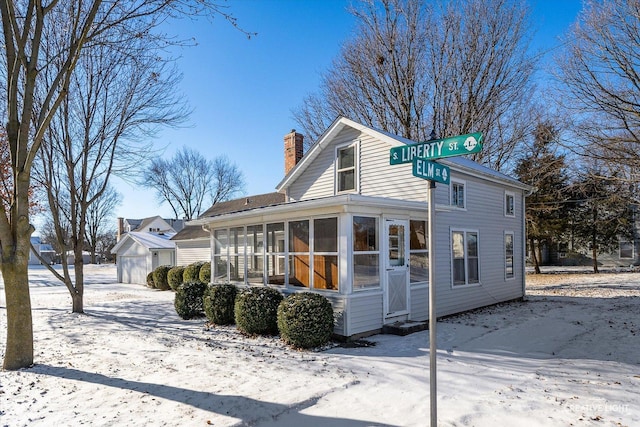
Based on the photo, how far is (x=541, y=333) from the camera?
819 cm

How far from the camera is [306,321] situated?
692 centimetres

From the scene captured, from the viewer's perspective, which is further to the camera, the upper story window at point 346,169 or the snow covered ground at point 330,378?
the upper story window at point 346,169

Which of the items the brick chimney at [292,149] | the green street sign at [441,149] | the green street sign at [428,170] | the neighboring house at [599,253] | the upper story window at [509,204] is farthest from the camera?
the neighboring house at [599,253]

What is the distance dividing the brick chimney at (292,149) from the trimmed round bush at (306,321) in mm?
7897

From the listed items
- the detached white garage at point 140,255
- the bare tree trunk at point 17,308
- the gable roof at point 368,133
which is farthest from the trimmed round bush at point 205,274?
the bare tree trunk at point 17,308

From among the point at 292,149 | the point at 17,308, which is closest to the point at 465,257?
the point at 292,149

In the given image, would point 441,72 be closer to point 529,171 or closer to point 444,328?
point 529,171

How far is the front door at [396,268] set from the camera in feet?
27.3

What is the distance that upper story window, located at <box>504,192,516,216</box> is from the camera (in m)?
13.0

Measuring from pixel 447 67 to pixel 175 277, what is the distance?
54.7 feet

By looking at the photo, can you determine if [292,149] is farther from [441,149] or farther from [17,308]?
[441,149]

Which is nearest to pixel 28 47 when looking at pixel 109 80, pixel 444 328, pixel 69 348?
pixel 109 80

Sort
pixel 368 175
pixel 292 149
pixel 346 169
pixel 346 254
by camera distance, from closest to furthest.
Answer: pixel 346 254 → pixel 368 175 → pixel 346 169 → pixel 292 149

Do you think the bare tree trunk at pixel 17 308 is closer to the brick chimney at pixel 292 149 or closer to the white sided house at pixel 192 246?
the brick chimney at pixel 292 149
